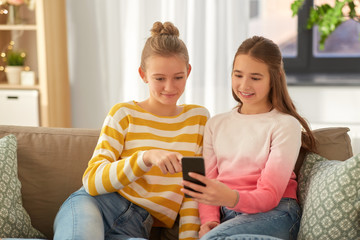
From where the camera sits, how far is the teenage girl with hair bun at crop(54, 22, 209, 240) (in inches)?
65.7

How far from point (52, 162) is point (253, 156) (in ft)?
2.47

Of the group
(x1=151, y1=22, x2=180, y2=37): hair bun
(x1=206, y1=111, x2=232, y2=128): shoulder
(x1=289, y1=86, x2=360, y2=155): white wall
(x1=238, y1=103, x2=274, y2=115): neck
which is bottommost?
(x1=289, y1=86, x2=360, y2=155): white wall

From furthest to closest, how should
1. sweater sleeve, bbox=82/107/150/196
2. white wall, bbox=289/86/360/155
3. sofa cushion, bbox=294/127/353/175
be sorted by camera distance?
white wall, bbox=289/86/360/155, sofa cushion, bbox=294/127/353/175, sweater sleeve, bbox=82/107/150/196

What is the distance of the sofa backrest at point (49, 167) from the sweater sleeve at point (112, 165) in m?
→ 0.23

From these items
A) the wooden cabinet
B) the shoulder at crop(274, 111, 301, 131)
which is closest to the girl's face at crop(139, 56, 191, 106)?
the shoulder at crop(274, 111, 301, 131)

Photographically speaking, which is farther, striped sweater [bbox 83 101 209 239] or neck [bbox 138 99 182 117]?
neck [bbox 138 99 182 117]

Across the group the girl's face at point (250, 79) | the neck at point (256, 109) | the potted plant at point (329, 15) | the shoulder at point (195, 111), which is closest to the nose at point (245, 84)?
the girl's face at point (250, 79)

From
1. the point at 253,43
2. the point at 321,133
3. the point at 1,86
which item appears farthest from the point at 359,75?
the point at 1,86

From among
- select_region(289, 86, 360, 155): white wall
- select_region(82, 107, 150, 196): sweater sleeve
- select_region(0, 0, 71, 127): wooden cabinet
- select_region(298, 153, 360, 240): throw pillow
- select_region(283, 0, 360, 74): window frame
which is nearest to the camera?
select_region(298, 153, 360, 240): throw pillow

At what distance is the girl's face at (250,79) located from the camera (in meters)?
1.72

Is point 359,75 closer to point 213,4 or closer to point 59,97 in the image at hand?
point 213,4

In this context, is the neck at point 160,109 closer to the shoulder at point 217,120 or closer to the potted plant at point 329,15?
the shoulder at point 217,120

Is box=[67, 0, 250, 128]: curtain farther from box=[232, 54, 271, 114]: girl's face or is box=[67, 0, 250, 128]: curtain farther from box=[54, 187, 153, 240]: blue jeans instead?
box=[54, 187, 153, 240]: blue jeans

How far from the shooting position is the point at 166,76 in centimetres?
175
